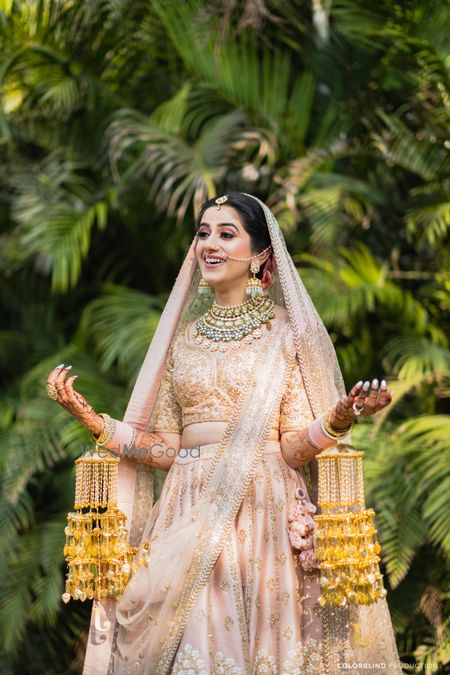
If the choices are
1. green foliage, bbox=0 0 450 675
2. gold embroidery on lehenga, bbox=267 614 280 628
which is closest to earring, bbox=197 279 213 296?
gold embroidery on lehenga, bbox=267 614 280 628

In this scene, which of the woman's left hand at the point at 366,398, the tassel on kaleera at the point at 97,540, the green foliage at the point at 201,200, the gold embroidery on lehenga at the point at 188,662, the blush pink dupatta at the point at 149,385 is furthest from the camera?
the green foliage at the point at 201,200

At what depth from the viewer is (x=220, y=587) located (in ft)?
12.4

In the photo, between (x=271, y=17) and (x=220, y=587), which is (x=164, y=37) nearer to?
(x=271, y=17)

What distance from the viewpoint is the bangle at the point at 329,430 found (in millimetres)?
3783

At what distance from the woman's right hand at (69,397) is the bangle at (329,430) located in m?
0.83

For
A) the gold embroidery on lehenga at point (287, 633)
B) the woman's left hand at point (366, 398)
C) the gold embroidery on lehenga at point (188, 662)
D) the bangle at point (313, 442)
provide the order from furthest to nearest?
the bangle at point (313, 442) → the gold embroidery on lehenga at point (287, 633) → the gold embroidery on lehenga at point (188, 662) → the woman's left hand at point (366, 398)

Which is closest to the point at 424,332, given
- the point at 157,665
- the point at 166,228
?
the point at 166,228

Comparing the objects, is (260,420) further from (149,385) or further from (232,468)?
(149,385)

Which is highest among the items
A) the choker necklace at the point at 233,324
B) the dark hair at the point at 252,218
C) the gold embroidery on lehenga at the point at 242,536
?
the dark hair at the point at 252,218

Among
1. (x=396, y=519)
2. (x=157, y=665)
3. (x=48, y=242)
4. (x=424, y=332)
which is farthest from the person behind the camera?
(x=48, y=242)

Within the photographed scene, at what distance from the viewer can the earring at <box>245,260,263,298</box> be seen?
413 centimetres

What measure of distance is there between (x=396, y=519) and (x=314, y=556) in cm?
205

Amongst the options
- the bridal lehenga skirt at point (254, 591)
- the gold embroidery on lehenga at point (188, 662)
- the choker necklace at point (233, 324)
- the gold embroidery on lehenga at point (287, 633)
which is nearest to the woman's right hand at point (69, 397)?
the bridal lehenga skirt at point (254, 591)

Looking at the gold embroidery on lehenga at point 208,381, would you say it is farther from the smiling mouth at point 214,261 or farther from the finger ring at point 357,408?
the finger ring at point 357,408
